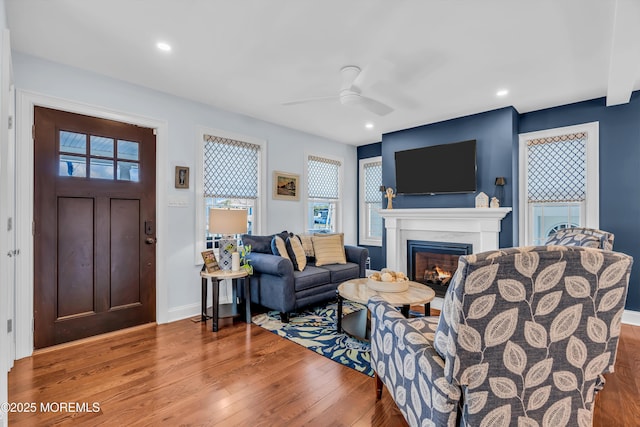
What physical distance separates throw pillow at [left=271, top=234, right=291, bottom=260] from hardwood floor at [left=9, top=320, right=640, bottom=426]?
3.40 feet

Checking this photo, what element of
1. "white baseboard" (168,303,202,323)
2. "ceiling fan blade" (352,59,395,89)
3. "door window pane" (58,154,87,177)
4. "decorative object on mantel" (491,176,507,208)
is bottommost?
"white baseboard" (168,303,202,323)

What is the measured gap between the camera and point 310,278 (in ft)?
11.6

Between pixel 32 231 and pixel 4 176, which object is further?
pixel 32 231

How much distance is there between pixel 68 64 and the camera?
2.78 metres

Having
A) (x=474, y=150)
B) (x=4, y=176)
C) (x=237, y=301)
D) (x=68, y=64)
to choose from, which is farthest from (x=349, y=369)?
(x=68, y=64)

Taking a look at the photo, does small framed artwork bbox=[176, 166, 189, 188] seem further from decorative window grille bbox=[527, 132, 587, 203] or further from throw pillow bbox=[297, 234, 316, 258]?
decorative window grille bbox=[527, 132, 587, 203]

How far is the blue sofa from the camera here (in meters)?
3.29

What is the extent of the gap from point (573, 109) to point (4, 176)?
522 centimetres

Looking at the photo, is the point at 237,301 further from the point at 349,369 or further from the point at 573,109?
the point at 573,109

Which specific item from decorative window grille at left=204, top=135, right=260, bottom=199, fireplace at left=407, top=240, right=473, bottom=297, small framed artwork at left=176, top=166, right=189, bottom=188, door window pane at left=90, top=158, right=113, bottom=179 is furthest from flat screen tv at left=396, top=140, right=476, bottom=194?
door window pane at left=90, top=158, right=113, bottom=179

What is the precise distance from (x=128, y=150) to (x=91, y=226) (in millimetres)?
828

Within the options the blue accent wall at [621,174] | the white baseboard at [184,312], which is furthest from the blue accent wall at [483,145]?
the white baseboard at [184,312]

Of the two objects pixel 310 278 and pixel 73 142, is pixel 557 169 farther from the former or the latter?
pixel 73 142

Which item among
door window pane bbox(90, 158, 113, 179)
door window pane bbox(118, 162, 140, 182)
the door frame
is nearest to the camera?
the door frame
